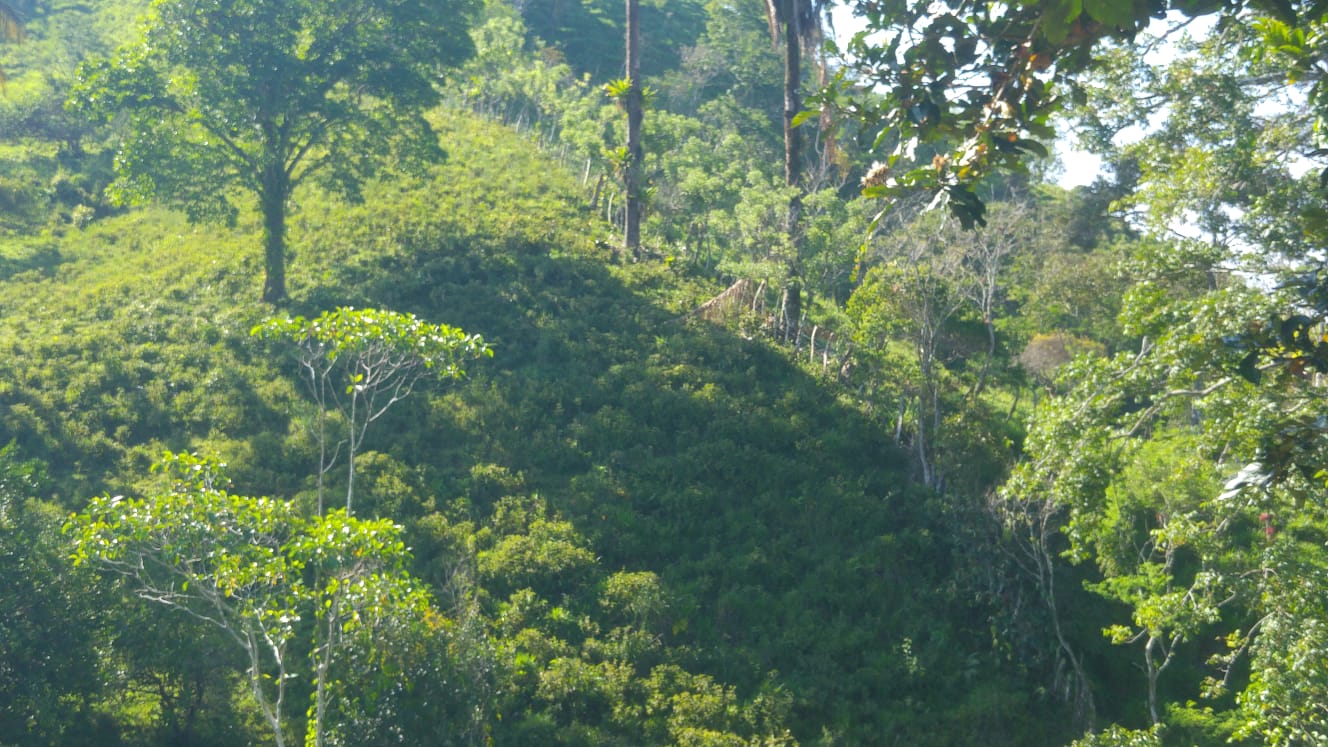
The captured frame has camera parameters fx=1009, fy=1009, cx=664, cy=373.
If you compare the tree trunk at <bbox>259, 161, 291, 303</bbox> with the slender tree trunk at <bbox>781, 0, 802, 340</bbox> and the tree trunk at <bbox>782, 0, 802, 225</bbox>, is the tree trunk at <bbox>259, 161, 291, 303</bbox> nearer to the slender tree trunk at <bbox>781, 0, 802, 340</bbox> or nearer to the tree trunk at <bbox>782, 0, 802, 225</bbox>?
the slender tree trunk at <bbox>781, 0, 802, 340</bbox>

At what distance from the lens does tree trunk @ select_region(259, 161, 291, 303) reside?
19.7 meters

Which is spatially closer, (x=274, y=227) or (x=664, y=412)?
(x=664, y=412)

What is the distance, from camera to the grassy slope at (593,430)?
11.9 metres

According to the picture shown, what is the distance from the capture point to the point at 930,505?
14.0 metres

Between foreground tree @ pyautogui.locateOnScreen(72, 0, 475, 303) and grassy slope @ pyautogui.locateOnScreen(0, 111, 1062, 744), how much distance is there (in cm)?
187

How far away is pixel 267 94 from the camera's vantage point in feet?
65.2

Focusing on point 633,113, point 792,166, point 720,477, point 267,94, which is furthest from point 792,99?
point 267,94

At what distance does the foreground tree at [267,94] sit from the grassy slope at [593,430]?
1.87 m

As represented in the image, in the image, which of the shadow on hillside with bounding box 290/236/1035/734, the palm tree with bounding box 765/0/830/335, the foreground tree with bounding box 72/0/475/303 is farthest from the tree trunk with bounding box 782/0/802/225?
the foreground tree with bounding box 72/0/475/303

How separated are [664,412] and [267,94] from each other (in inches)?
420

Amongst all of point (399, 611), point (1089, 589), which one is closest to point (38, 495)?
point (399, 611)

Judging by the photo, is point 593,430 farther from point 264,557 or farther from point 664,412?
point 264,557

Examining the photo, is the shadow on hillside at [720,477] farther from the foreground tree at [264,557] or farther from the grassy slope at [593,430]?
the foreground tree at [264,557]

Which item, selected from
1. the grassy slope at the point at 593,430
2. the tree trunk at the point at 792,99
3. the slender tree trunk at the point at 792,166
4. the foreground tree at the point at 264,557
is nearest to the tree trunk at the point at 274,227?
the grassy slope at the point at 593,430
